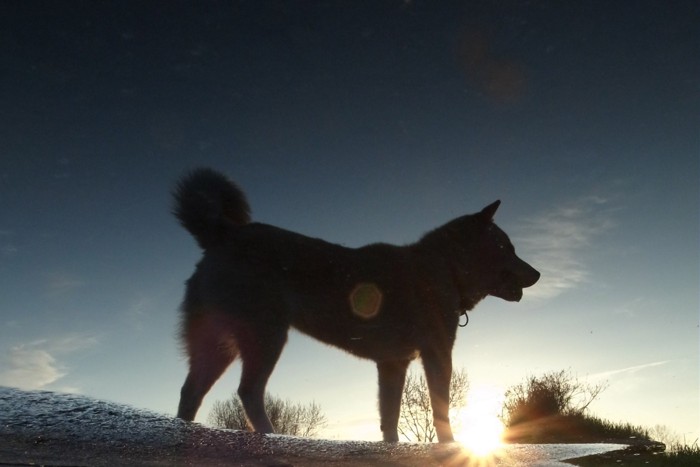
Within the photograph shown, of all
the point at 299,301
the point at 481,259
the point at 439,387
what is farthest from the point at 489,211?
the point at 299,301

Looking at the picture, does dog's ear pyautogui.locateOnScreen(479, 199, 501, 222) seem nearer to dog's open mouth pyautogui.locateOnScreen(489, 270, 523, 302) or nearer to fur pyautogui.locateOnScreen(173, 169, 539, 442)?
fur pyautogui.locateOnScreen(173, 169, 539, 442)

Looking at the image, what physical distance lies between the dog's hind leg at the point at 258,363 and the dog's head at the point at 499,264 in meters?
3.91

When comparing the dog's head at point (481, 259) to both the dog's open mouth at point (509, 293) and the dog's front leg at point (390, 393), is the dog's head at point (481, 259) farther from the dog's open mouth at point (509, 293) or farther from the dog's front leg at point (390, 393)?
the dog's front leg at point (390, 393)

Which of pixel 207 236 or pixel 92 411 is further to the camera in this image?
pixel 207 236

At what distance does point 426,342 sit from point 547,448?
215 centimetres

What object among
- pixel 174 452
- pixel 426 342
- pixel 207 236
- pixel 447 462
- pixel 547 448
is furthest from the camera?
pixel 426 342

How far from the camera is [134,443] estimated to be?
2.87 m

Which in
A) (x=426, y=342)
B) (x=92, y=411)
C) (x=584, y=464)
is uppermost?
(x=426, y=342)

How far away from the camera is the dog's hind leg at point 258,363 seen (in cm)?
543

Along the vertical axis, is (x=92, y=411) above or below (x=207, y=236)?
below

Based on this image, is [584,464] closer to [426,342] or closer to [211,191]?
[426,342]

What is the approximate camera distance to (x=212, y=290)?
618cm

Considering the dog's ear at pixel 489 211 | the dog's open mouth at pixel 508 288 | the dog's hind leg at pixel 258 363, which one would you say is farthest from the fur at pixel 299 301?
the dog's open mouth at pixel 508 288

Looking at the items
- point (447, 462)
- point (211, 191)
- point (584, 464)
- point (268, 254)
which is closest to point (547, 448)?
point (584, 464)
